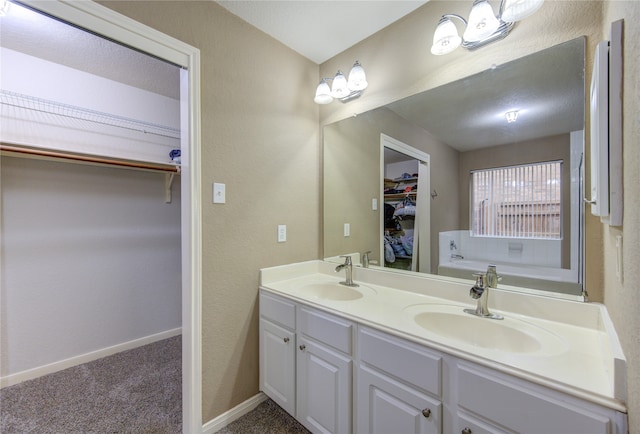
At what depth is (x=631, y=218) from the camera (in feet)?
1.98

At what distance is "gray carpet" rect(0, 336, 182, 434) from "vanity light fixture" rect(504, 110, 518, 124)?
242 centimetres

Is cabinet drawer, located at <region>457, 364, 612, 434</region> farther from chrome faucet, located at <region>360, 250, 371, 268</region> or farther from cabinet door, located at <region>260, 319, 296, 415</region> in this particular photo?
chrome faucet, located at <region>360, 250, 371, 268</region>

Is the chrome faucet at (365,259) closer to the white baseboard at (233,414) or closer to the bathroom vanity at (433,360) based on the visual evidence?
the bathroom vanity at (433,360)

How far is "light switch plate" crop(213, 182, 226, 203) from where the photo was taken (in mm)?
1534

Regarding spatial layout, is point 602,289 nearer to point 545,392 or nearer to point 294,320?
point 545,392

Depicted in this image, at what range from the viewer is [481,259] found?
1374mm

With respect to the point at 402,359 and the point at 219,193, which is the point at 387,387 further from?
the point at 219,193

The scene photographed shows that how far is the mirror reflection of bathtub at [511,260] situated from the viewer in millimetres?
1164

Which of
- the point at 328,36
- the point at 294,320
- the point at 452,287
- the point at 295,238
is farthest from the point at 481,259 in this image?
the point at 328,36

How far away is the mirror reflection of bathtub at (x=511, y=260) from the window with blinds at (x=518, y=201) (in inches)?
1.7

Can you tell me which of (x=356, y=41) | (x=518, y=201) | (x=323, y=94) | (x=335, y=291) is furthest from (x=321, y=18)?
(x=335, y=291)

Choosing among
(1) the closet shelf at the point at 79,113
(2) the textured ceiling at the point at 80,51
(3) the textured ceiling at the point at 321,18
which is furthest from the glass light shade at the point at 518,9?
(1) the closet shelf at the point at 79,113

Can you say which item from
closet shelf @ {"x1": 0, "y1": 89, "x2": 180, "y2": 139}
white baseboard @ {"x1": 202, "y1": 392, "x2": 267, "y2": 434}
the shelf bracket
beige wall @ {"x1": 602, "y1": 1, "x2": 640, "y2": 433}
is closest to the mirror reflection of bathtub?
beige wall @ {"x1": 602, "y1": 1, "x2": 640, "y2": 433}

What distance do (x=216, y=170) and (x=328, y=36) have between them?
1166 mm
